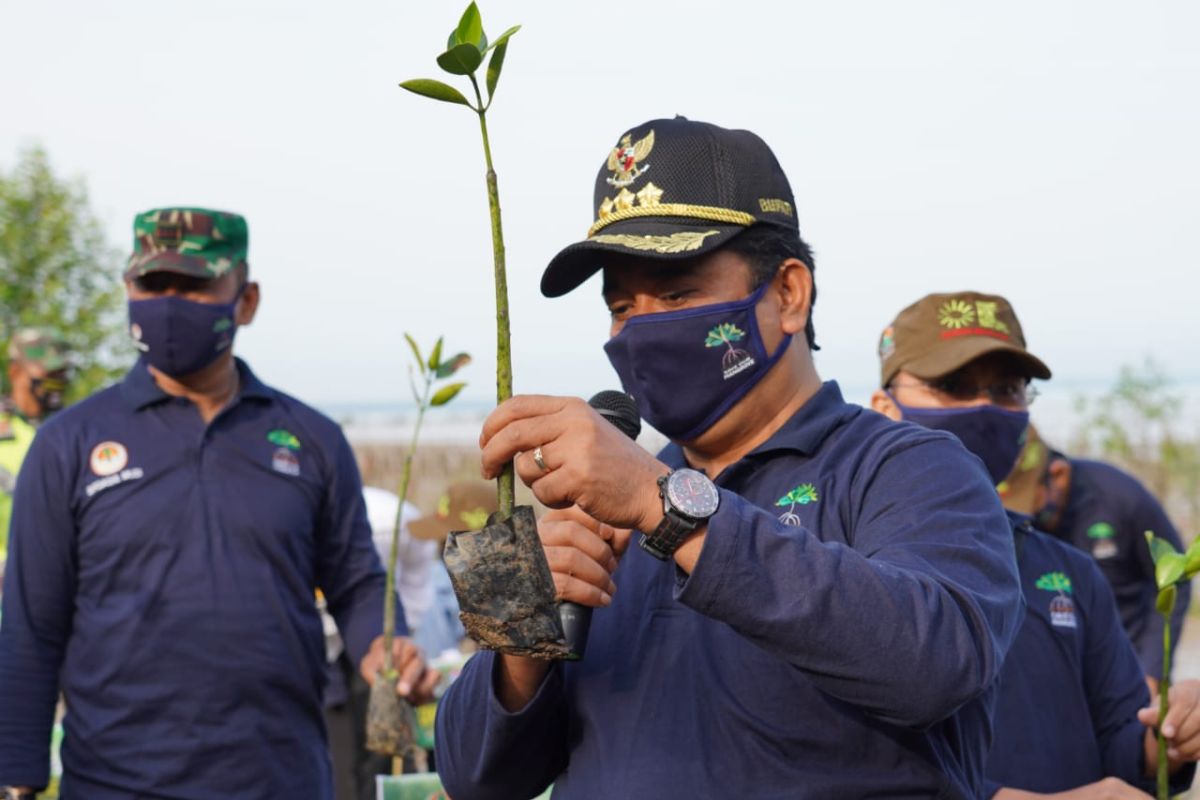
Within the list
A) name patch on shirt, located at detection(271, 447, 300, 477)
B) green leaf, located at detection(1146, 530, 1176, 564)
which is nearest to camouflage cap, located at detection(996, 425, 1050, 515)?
green leaf, located at detection(1146, 530, 1176, 564)

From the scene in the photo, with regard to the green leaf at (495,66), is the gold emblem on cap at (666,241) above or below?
below

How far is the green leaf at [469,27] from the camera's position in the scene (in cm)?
201

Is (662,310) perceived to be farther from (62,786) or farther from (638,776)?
(62,786)

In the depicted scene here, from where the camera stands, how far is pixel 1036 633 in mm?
3789

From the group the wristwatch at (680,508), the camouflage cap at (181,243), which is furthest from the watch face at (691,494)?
the camouflage cap at (181,243)

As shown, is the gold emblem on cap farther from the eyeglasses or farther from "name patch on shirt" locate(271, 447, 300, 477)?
"name patch on shirt" locate(271, 447, 300, 477)

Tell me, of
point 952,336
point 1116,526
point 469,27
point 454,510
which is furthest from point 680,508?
point 454,510

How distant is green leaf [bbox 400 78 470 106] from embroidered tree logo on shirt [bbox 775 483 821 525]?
927mm

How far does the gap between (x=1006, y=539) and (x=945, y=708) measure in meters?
0.38

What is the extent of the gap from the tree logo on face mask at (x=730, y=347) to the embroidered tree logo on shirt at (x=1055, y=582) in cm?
156

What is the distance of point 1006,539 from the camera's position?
2.49 m

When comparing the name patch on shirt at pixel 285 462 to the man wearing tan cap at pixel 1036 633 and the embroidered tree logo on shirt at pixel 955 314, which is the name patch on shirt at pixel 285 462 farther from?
the embroidered tree logo on shirt at pixel 955 314

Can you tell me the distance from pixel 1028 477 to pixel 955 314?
1.57m

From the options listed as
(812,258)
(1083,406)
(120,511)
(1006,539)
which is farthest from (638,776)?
(1083,406)
